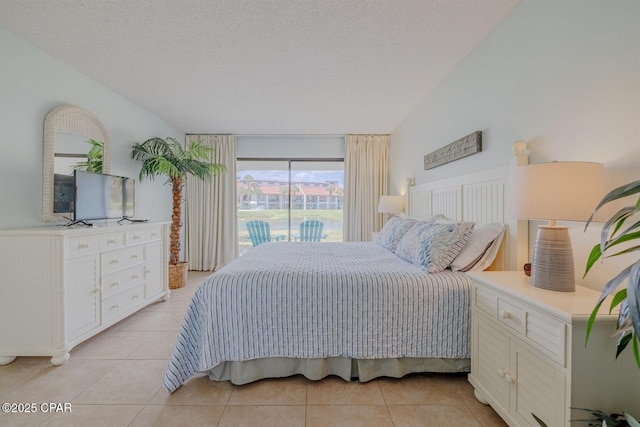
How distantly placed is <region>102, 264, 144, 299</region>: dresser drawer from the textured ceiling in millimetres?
1898

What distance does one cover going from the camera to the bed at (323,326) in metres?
1.70

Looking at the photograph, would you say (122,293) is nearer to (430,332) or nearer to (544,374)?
(430,332)

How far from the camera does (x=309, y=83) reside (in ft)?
9.36

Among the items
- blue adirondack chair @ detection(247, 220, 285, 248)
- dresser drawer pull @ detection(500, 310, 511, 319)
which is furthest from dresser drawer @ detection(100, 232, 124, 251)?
dresser drawer pull @ detection(500, 310, 511, 319)

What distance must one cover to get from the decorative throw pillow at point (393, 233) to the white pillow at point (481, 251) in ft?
2.63

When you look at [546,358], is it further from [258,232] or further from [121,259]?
[258,232]

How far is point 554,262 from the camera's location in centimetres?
129

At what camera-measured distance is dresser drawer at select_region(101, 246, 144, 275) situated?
94.3 inches

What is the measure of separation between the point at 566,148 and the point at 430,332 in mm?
1276

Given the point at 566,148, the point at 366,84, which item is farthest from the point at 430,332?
the point at 366,84

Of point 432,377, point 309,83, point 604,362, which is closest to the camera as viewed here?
point 604,362

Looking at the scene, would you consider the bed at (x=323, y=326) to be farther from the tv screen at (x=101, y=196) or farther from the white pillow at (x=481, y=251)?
the tv screen at (x=101, y=196)

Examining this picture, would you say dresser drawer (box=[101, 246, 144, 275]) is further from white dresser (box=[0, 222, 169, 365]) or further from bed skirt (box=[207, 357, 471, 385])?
bed skirt (box=[207, 357, 471, 385])

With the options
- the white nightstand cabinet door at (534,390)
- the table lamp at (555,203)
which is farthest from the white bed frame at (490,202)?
the white nightstand cabinet door at (534,390)
